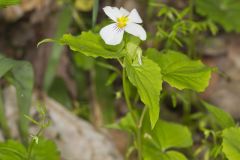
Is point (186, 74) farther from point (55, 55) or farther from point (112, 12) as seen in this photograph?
point (55, 55)

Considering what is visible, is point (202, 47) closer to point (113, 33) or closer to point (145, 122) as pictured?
point (145, 122)

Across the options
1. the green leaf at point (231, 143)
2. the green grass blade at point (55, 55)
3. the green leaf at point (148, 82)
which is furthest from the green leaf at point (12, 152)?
the green grass blade at point (55, 55)

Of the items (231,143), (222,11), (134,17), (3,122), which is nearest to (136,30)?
(134,17)

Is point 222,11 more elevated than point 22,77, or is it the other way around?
point 22,77

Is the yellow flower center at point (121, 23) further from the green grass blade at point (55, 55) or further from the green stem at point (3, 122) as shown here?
the green grass blade at point (55, 55)

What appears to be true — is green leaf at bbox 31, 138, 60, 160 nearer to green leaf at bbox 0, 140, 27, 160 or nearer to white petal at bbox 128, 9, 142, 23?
green leaf at bbox 0, 140, 27, 160

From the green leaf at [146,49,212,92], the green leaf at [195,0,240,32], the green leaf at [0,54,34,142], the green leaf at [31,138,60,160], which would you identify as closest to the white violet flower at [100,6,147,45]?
the green leaf at [146,49,212,92]
